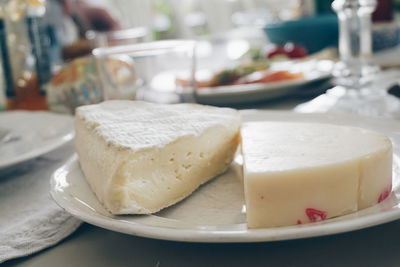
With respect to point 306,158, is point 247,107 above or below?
below

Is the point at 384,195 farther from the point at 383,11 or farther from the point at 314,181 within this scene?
the point at 383,11

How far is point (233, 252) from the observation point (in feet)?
1.74

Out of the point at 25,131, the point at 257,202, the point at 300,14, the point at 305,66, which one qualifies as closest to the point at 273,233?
the point at 257,202

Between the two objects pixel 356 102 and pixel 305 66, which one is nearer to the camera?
pixel 356 102

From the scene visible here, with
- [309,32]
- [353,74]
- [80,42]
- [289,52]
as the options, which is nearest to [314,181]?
[353,74]

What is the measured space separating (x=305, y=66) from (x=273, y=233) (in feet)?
3.33

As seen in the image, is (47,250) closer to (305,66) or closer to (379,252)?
(379,252)

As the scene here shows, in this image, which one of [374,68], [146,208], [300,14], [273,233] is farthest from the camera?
[300,14]

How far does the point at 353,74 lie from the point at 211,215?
0.76 meters

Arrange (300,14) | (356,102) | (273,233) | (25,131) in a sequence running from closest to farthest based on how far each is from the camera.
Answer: (273,233), (25,131), (356,102), (300,14)

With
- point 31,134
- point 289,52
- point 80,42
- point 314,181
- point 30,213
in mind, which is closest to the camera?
point 314,181

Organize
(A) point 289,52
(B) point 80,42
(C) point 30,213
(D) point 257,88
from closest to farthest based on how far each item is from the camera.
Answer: (C) point 30,213, (D) point 257,88, (A) point 289,52, (B) point 80,42

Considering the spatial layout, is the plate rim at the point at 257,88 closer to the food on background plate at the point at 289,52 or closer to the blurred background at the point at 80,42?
the blurred background at the point at 80,42

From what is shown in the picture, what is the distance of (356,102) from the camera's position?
110 centimetres
